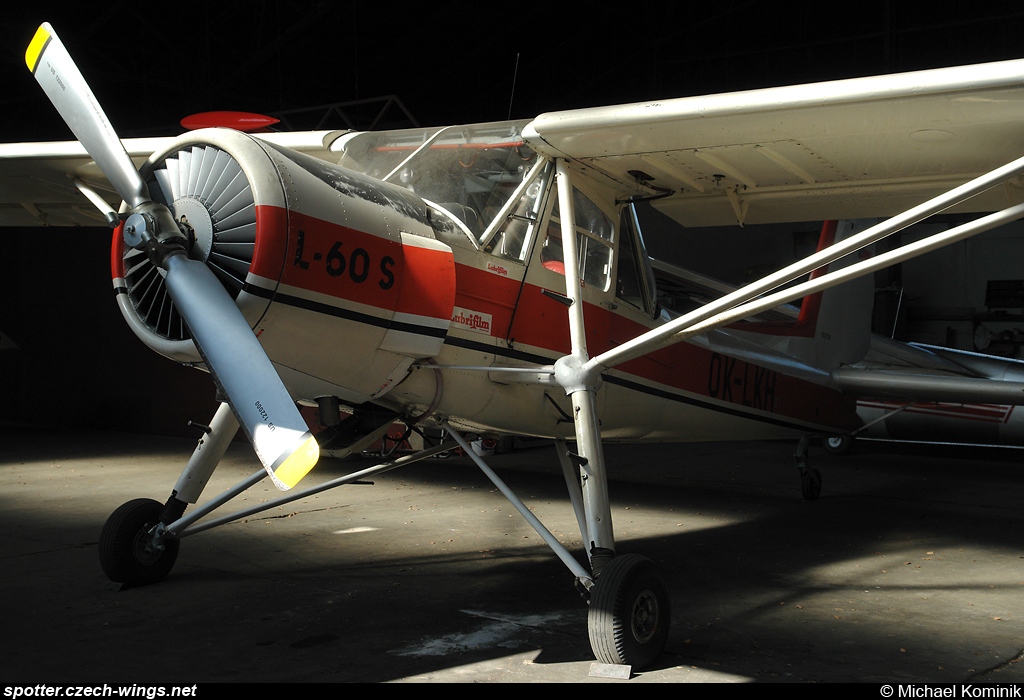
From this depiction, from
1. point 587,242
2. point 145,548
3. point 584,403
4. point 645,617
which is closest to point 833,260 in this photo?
point 584,403

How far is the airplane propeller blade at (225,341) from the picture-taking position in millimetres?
2857

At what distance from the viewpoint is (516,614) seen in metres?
4.22

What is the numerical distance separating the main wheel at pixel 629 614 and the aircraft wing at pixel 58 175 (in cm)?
316

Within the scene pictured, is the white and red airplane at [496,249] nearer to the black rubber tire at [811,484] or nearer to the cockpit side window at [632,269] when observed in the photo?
the cockpit side window at [632,269]

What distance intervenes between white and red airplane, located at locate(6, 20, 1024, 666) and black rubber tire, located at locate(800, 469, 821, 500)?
245cm

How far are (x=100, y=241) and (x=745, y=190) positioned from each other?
41.6 ft

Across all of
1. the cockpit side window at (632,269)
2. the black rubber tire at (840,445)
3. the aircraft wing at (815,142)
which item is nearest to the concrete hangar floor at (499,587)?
the cockpit side window at (632,269)

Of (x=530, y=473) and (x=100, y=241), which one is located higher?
(x=100, y=241)

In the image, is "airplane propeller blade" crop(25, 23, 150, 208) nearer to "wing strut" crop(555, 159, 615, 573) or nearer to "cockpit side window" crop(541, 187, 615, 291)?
"wing strut" crop(555, 159, 615, 573)

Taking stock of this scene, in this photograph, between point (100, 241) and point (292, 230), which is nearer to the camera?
point (292, 230)

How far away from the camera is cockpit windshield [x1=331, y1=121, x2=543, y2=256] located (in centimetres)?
429

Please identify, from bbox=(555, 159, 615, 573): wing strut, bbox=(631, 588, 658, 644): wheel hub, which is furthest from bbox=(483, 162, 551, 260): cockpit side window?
bbox=(631, 588, 658, 644): wheel hub
